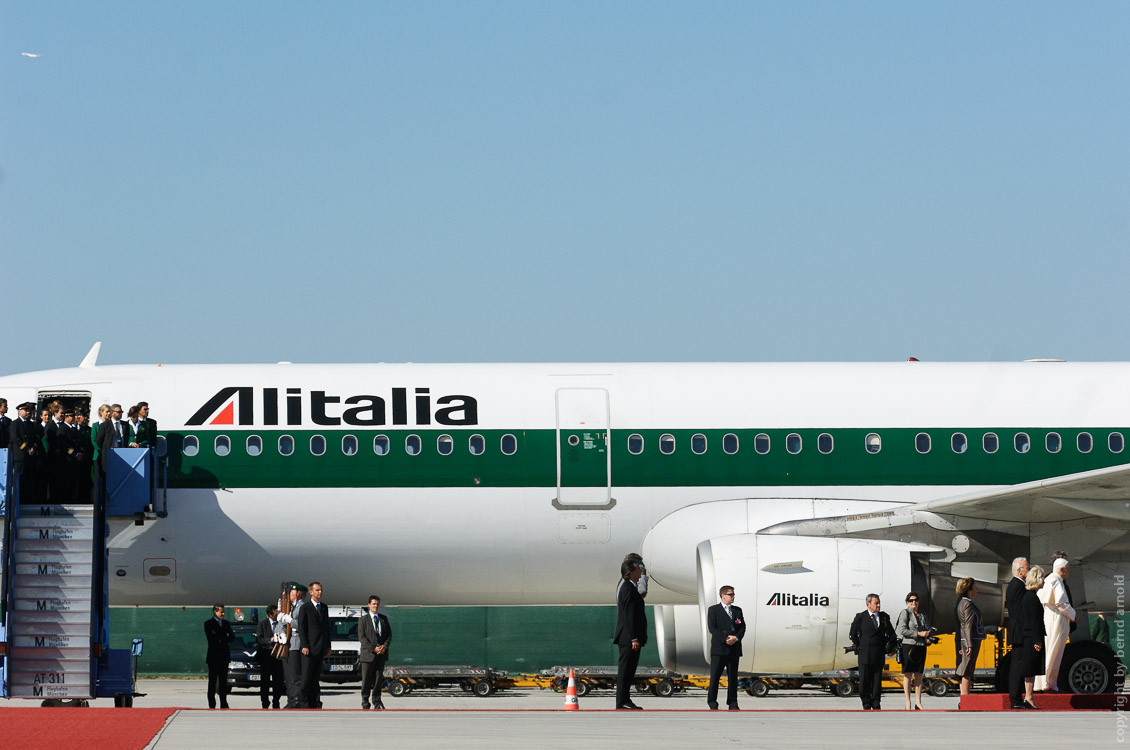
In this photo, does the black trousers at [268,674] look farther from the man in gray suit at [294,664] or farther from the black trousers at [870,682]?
the black trousers at [870,682]

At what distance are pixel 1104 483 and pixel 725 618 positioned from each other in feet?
14.3

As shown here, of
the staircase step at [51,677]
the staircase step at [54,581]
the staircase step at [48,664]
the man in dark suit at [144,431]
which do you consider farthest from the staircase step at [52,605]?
the man in dark suit at [144,431]

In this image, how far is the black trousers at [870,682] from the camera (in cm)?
1523

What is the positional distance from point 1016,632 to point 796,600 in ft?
7.71

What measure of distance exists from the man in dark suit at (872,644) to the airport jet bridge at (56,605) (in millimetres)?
7766

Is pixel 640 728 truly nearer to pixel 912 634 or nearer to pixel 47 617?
pixel 912 634

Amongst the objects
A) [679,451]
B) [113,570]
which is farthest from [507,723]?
[113,570]

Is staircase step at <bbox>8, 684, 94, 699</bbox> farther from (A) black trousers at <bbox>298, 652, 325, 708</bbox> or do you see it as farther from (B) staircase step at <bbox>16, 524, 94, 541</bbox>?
(A) black trousers at <bbox>298, 652, 325, 708</bbox>

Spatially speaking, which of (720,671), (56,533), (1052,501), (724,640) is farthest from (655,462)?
(56,533)

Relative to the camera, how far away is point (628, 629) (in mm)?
15031

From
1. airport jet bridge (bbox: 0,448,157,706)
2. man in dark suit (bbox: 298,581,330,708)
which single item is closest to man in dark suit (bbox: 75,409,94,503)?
airport jet bridge (bbox: 0,448,157,706)

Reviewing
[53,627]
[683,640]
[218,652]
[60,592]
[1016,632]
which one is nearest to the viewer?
[1016,632]

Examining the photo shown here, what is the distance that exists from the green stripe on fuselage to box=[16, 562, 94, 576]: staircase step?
6.47 feet

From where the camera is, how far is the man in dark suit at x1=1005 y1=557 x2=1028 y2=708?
559 inches
